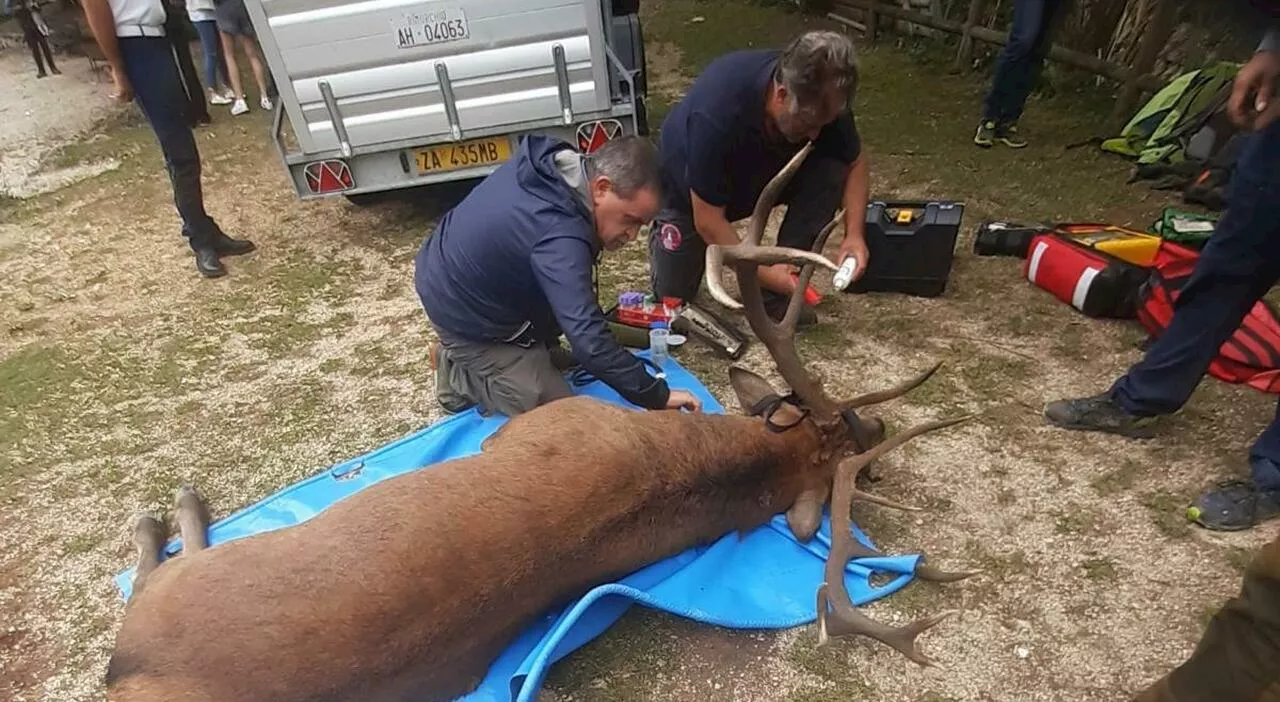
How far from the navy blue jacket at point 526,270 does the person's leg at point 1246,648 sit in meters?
2.17

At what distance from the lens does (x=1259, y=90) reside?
11.1 feet

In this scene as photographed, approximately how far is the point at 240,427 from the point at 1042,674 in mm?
4044

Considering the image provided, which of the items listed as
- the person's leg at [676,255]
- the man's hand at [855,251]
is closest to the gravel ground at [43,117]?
the person's leg at [676,255]

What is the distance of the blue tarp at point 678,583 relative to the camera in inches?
122

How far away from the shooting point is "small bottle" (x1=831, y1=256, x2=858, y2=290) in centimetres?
402

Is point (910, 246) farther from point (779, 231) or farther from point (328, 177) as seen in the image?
point (328, 177)

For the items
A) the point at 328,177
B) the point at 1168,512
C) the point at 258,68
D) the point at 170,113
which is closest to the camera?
the point at 1168,512

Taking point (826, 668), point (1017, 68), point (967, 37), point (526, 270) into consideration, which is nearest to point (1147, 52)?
point (1017, 68)

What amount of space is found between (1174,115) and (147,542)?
285 inches

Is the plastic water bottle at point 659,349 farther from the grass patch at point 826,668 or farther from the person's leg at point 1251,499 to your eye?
the person's leg at point 1251,499

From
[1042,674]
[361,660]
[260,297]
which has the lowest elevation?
[1042,674]

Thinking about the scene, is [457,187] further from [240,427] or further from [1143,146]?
[1143,146]

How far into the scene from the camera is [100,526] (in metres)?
4.10

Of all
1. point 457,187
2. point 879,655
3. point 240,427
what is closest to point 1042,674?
point 879,655
